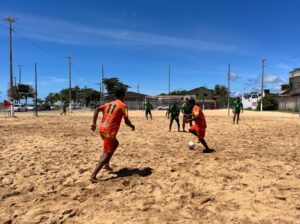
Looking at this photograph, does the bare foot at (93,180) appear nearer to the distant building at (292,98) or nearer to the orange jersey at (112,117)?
the orange jersey at (112,117)

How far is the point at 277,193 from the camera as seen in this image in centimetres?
484

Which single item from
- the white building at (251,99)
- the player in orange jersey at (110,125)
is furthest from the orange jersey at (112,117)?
the white building at (251,99)

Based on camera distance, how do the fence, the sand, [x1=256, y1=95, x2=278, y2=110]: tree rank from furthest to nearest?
[x1=256, y1=95, x2=278, y2=110]: tree, the fence, the sand

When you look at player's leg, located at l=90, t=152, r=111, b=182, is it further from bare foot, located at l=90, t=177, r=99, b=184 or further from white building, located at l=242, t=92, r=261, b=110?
white building, located at l=242, t=92, r=261, b=110

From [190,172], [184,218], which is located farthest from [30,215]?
[190,172]

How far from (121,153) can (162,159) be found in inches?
51.2

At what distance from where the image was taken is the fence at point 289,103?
44.4m

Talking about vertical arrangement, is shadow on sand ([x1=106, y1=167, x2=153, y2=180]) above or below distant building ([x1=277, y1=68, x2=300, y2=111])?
below

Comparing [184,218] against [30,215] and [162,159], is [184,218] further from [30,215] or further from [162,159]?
[162,159]

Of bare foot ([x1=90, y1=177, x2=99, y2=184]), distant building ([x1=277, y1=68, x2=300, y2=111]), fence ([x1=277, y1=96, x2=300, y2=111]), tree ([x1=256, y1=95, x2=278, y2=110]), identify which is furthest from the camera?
tree ([x1=256, y1=95, x2=278, y2=110])

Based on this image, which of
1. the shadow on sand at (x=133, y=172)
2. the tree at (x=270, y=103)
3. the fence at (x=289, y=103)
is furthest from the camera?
the tree at (x=270, y=103)

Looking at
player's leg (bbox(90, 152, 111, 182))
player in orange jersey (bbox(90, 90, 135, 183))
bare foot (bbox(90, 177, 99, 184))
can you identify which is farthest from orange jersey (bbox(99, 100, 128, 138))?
bare foot (bbox(90, 177, 99, 184))

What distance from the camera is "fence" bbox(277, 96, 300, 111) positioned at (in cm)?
4444

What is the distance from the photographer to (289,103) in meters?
47.8
